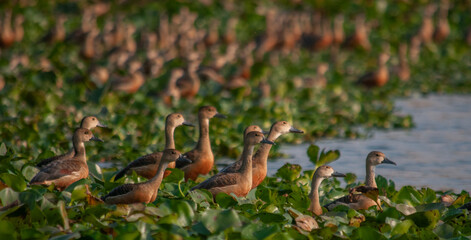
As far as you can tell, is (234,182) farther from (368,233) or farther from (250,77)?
(250,77)

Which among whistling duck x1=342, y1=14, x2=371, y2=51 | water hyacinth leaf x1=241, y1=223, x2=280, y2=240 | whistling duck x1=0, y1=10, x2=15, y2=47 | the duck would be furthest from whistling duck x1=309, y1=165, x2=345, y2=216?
whistling duck x1=342, y1=14, x2=371, y2=51

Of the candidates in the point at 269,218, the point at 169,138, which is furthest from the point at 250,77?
the point at 269,218

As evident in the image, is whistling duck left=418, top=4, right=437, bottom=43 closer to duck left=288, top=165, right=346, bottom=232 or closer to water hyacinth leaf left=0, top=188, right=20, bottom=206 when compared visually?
duck left=288, top=165, right=346, bottom=232

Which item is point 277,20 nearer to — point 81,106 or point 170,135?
point 81,106

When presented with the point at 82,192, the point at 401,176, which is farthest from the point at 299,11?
the point at 82,192

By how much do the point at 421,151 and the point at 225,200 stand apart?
532 cm

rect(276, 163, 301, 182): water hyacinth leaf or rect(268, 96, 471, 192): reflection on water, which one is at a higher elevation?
rect(276, 163, 301, 182): water hyacinth leaf

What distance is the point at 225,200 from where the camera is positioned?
6.11m

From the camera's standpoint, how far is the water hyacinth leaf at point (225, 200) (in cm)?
609

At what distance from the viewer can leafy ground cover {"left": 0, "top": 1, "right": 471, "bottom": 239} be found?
5355 mm

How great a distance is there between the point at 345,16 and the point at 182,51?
7.25 metres

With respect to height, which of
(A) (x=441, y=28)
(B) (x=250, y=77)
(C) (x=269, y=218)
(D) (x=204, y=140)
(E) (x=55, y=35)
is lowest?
(C) (x=269, y=218)

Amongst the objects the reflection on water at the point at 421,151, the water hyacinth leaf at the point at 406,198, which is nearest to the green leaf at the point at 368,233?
the water hyacinth leaf at the point at 406,198

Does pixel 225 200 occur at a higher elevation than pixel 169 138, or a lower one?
lower
